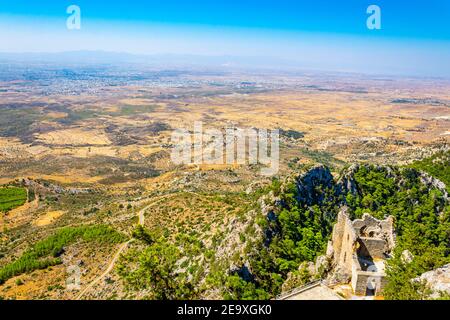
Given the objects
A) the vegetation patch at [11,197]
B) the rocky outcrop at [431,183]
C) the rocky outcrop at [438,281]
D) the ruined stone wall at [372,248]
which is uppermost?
the rocky outcrop at [431,183]

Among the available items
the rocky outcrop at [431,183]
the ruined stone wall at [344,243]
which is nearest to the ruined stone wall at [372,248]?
the ruined stone wall at [344,243]

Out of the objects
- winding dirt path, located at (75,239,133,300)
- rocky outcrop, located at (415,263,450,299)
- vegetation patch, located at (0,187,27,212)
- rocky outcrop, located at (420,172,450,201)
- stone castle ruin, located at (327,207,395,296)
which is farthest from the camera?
vegetation patch, located at (0,187,27,212)

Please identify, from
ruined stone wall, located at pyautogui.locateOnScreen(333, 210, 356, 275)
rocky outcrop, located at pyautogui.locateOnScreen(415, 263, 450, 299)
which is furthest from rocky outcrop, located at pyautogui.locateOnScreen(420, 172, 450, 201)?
rocky outcrop, located at pyautogui.locateOnScreen(415, 263, 450, 299)

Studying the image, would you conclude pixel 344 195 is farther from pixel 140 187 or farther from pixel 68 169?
pixel 68 169

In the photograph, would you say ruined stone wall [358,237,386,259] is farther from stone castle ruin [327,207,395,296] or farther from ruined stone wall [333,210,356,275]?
ruined stone wall [333,210,356,275]

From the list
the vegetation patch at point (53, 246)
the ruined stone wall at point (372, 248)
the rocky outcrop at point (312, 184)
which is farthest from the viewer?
the vegetation patch at point (53, 246)

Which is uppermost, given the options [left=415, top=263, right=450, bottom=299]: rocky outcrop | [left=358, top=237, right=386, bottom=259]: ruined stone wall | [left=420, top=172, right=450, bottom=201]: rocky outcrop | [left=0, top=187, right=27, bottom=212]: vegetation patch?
[left=420, top=172, right=450, bottom=201]: rocky outcrop

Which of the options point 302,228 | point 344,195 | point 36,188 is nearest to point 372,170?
point 344,195

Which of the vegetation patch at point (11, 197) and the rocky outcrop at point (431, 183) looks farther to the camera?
the vegetation patch at point (11, 197)

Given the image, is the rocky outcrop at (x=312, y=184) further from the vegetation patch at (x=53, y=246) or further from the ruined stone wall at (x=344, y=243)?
the vegetation patch at (x=53, y=246)
